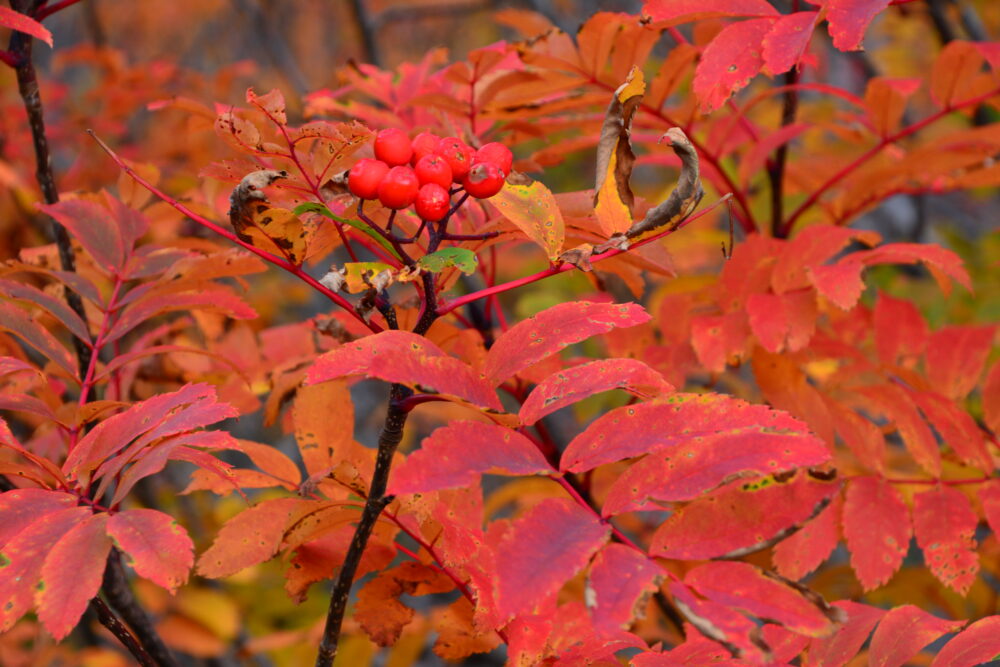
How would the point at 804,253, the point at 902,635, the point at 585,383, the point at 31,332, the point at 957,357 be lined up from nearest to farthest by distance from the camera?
the point at 585,383 < the point at 902,635 < the point at 31,332 < the point at 804,253 < the point at 957,357

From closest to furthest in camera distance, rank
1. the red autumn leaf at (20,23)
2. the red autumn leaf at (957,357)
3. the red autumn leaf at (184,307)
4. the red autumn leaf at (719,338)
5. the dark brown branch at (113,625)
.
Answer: the dark brown branch at (113,625) < the red autumn leaf at (20,23) < the red autumn leaf at (184,307) < the red autumn leaf at (719,338) < the red autumn leaf at (957,357)

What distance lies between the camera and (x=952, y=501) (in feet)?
3.13

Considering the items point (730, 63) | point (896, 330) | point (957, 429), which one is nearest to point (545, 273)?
point (730, 63)

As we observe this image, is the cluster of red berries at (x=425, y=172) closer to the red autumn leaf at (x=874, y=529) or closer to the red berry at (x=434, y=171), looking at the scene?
the red berry at (x=434, y=171)

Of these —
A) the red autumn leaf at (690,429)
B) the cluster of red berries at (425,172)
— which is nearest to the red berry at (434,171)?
the cluster of red berries at (425,172)

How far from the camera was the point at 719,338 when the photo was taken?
40.9 inches

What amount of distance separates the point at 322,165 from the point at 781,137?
0.70 metres

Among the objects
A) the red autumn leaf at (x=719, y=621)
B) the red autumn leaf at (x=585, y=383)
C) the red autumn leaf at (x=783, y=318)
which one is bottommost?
the red autumn leaf at (x=783, y=318)

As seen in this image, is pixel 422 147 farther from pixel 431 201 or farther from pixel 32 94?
pixel 32 94

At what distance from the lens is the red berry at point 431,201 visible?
0.62 m

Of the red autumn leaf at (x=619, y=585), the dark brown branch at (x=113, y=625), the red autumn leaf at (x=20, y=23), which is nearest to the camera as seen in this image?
the red autumn leaf at (x=619, y=585)

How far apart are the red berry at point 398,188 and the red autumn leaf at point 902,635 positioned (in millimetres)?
537

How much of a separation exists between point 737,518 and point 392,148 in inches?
15.2

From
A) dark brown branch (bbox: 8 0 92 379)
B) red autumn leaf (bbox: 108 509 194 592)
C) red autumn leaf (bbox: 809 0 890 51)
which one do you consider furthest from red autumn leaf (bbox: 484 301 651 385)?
dark brown branch (bbox: 8 0 92 379)
